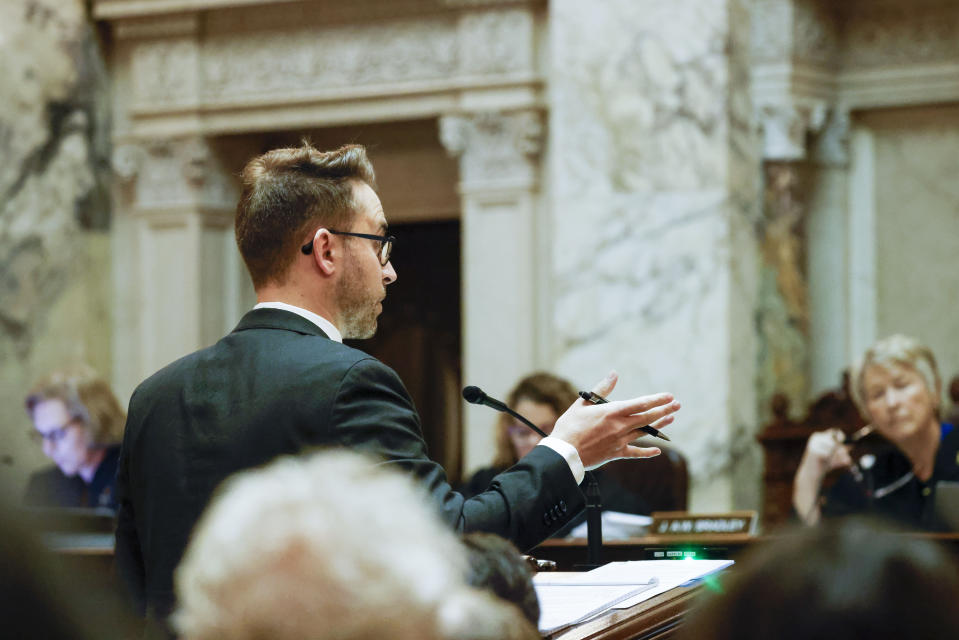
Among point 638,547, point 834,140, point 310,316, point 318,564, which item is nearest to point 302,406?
point 310,316

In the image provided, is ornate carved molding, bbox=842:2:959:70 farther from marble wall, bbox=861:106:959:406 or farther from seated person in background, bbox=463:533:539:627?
seated person in background, bbox=463:533:539:627

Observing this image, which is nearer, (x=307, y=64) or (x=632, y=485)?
(x=632, y=485)

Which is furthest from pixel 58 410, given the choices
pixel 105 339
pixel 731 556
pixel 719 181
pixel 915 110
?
pixel 915 110

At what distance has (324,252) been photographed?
2.64 meters

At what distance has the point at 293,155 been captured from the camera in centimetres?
267

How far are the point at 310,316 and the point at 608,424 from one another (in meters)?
0.59

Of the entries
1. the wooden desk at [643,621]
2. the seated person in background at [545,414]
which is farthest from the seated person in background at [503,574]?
the seated person in background at [545,414]

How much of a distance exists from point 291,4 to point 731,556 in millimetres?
5256

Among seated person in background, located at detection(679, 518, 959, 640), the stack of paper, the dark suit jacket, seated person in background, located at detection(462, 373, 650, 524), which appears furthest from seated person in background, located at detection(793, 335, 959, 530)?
seated person in background, located at detection(679, 518, 959, 640)

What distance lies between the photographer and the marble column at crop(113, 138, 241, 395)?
8.27 meters

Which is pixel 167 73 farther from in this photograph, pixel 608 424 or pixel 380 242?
pixel 608 424

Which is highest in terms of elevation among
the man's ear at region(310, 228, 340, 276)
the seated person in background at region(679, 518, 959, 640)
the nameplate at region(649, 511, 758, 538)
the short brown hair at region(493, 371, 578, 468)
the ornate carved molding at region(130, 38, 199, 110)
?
the ornate carved molding at region(130, 38, 199, 110)

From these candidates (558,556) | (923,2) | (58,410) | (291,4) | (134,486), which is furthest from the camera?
(291,4)

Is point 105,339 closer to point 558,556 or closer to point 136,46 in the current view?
point 136,46
